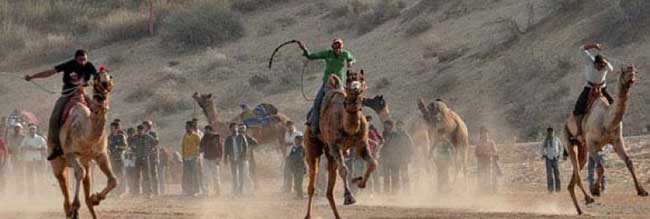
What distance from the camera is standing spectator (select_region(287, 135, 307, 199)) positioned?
35219 millimetres

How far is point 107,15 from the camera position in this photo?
8238 centimetres

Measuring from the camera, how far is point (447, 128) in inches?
1416

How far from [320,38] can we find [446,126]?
3257 centimetres

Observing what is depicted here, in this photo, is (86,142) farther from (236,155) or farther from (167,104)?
(167,104)

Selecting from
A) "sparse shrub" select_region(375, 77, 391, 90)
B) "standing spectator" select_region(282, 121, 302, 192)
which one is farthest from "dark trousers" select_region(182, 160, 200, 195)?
"sparse shrub" select_region(375, 77, 391, 90)

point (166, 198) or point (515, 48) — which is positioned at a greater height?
point (515, 48)

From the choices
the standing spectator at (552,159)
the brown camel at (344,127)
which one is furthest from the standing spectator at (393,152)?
the brown camel at (344,127)

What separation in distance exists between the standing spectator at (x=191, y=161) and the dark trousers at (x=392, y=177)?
4.33 metres

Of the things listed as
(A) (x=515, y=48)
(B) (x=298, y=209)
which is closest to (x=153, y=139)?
(B) (x=298, y=209)

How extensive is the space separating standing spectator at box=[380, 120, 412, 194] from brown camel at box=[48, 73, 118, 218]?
1376 cm

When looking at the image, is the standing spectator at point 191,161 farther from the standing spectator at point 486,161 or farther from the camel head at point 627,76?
the camel head at point 627,76

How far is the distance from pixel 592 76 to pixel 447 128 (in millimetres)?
10293

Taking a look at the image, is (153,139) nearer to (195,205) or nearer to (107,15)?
(195,205)

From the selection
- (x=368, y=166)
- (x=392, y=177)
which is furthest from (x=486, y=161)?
(x=368, y=166)
